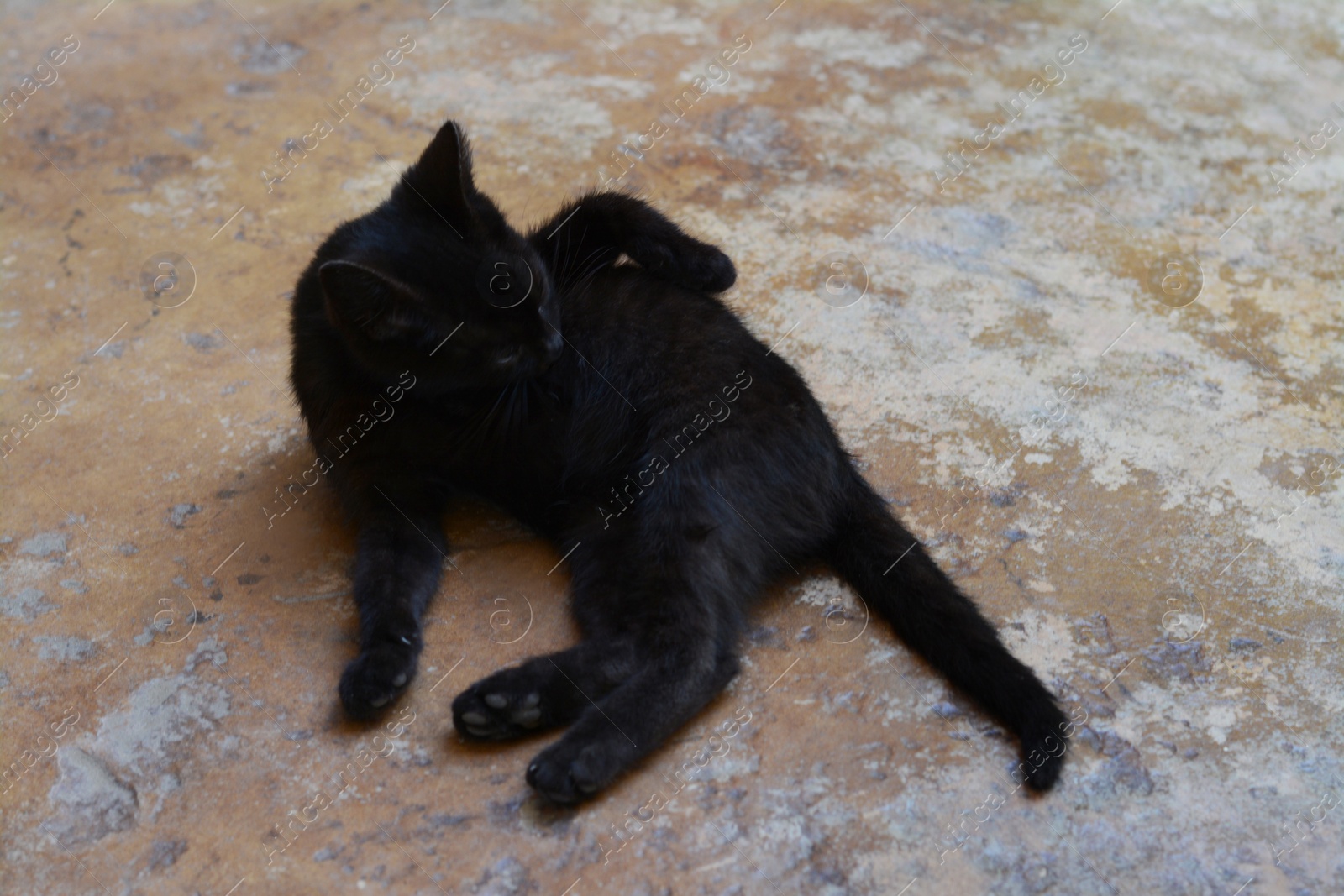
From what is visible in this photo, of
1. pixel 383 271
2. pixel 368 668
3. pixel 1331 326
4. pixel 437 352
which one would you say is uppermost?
pixel 383 271

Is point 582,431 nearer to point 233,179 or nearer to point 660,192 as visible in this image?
point 660,192

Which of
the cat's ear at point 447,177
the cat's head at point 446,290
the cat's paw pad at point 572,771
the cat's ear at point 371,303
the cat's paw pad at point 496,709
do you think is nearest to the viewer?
the cat's paw pad at point 572,771

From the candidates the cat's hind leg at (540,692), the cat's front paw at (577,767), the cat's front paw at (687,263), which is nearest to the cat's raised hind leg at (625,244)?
the cat's front paw at (687,263)

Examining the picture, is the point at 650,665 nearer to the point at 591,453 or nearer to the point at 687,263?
the point at 591,453

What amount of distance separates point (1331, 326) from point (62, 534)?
3.89 meters

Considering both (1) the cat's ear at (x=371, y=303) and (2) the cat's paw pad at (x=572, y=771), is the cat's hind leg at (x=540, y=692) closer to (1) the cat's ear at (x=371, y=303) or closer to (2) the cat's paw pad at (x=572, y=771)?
(2) the cat's paw pad at (x=572, y=771)

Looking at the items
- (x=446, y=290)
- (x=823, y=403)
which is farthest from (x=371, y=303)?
→ (x=823, y=403)

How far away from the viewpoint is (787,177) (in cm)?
416

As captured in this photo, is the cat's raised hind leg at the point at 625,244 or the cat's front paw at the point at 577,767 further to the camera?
the cat's raised hind leg at the point at 625,244

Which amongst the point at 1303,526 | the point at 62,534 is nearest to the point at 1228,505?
the point at 1303,526

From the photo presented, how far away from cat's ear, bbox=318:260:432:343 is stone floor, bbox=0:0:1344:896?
0.62m

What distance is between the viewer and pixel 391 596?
8.21 ft

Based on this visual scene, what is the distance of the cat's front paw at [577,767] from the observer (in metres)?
2.06

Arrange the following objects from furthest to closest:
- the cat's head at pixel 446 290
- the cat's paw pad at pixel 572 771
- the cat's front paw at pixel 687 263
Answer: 1. the cat's front paw at pixel 687 263
2. the cat's head at pixel 446 290
3. the cat's paw pad at pixel 572 771
